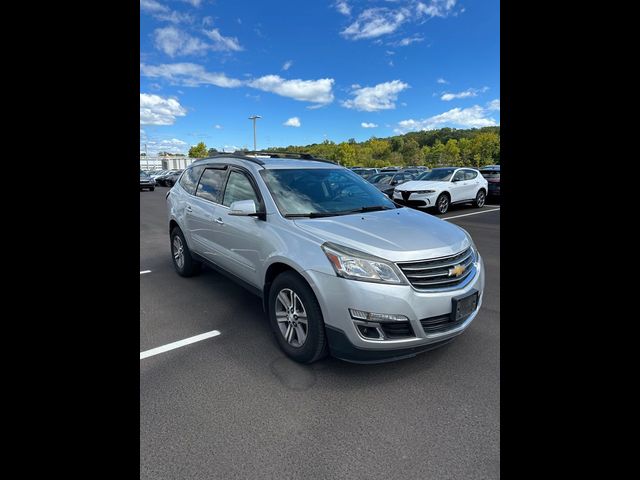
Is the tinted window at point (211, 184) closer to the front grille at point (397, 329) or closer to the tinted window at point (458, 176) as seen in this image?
the front grille at point (397, 329)

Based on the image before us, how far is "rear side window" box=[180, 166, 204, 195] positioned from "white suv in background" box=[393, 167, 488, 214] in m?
8.44

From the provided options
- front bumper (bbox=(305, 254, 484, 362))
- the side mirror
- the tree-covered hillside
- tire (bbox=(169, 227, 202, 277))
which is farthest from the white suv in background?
the tree-covered hillside

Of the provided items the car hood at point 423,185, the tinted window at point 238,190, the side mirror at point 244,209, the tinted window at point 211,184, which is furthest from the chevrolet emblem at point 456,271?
the car hood at point 423,185

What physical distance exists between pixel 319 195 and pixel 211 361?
5.95 ft

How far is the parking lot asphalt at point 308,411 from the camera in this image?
1.89 m

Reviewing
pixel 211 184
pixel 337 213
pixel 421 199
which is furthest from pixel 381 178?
pixel 337 213

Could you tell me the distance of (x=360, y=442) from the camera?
2039 millimetres

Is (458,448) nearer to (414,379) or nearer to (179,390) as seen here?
(414,379)

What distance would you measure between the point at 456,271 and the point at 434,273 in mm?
231

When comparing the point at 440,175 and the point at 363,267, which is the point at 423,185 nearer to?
the point at 440,175

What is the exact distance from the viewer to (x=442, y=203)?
12.2 meters

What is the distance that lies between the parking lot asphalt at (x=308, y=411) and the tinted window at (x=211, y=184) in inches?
60.6
